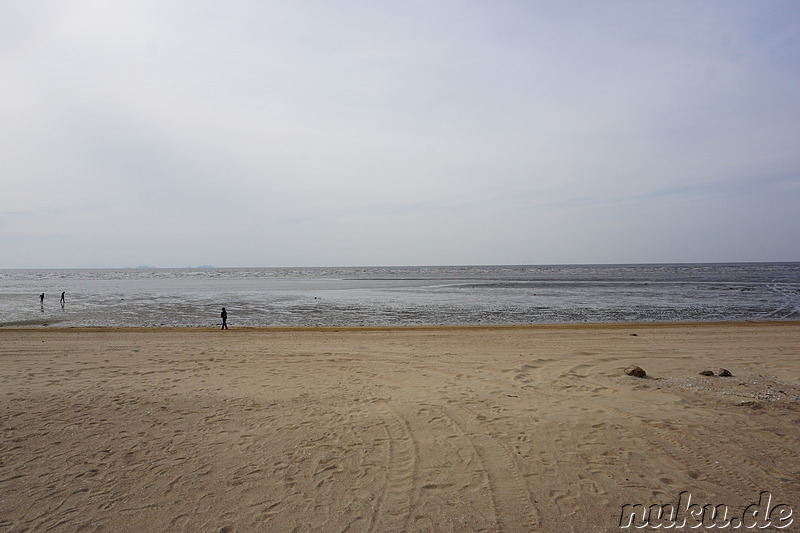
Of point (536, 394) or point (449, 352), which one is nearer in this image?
point (536, 394)

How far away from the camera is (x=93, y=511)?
458 centimetres

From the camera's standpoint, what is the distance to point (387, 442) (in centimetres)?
625

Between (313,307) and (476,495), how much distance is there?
3026cm

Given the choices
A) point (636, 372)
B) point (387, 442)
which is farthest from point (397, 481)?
point (636, 372)

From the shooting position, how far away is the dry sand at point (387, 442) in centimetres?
460

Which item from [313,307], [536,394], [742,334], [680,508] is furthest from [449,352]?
[313,307]

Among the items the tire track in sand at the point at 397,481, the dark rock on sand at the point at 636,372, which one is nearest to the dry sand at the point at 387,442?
the tire track in sand at the point at 397,481

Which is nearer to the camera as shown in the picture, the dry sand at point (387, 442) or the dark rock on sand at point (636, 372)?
the dry sand at point (387, 442)

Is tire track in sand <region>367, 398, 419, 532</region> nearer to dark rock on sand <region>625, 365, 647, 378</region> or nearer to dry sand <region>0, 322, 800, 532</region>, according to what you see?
dry sand <region>0, 322, 800, 532</region>

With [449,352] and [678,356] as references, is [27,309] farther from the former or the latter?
[678,356]

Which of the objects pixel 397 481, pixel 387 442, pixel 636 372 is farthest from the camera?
pixel 636 372

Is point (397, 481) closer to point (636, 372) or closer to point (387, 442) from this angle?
point (387, 442)

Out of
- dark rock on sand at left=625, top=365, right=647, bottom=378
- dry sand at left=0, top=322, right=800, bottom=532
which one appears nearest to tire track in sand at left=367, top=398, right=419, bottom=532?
dry sand at left=0, top=322, right=800, bottom=532

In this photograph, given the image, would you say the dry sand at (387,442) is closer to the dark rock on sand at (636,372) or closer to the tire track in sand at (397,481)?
the tire track in sand at (397,481)
